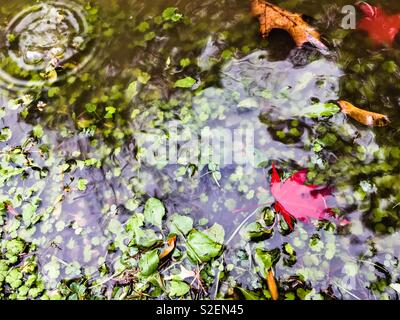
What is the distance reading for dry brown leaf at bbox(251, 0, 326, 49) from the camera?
2.93 meters

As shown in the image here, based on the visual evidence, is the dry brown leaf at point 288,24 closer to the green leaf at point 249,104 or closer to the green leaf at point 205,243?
the green leaf at point 249,104

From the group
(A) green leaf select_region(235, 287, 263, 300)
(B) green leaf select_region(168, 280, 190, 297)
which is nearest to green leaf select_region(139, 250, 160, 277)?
(B) green leaf select_region(168, 280, 190, 297)

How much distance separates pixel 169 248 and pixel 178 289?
0.84 ft

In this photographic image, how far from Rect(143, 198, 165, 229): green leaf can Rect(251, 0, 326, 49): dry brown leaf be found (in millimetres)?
1561

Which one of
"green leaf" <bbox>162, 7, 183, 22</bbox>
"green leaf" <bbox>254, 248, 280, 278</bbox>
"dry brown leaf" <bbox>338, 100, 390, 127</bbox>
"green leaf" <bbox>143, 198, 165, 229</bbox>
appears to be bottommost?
"green leaf" <bbox>254, 248, 280, 278</bbox>

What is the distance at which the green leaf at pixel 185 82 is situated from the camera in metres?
2.93

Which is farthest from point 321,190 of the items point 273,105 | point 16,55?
point 16,55

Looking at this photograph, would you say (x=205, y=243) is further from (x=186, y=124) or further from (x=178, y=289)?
(x=186, y=124)

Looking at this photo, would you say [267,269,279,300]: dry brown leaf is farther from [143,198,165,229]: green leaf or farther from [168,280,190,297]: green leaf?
[143,198,165,229]: green leaf

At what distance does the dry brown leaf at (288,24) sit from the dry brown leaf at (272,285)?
172cm

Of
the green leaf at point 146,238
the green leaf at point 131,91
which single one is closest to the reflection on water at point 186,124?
the green leaf at point 131,91

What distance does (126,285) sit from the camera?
2357 millimetres

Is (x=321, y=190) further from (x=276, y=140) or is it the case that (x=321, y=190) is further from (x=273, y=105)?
(x=273, y=105)

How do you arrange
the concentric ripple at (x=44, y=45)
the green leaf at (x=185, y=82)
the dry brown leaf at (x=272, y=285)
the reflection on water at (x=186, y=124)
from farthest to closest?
the concentric ripple at (x=44, y=45) → the green leaf at (x=185, y=82) → the reflection on water at (x=186, y=124) → the dry brown leaf at (x=272, y=285)
